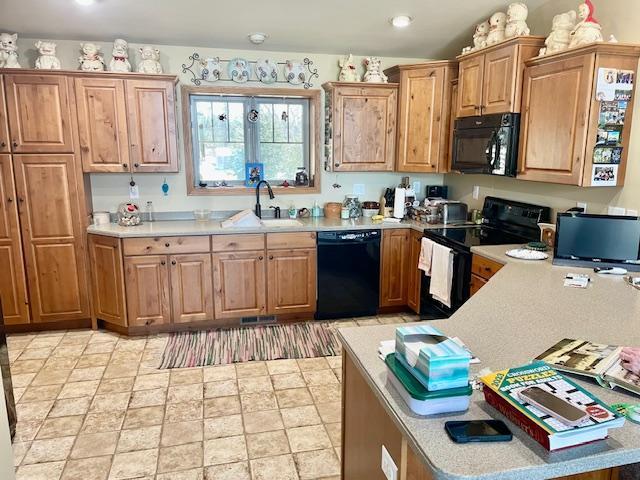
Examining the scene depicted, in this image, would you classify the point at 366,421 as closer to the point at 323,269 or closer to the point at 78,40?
the point at 323,269

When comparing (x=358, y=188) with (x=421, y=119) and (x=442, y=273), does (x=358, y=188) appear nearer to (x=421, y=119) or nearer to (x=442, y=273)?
(x=421, y=119)

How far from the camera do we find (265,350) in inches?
144

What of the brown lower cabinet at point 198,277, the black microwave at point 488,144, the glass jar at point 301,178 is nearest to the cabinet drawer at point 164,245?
the brown lower cabinet at point 198,277

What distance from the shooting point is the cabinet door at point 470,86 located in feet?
11.6

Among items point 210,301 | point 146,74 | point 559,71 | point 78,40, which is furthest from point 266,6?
point 210,301

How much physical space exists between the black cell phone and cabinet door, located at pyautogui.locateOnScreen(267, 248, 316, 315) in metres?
2.97

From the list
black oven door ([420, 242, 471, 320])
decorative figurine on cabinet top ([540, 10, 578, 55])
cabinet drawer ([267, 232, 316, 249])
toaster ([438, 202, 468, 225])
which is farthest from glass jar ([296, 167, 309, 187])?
decorative figurine on cabinet top ([540, 10, 578, 55])

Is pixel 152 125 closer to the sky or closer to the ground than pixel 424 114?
closer to the ground

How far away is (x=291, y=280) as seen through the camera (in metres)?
4.08

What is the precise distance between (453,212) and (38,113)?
Result: 3.59 m

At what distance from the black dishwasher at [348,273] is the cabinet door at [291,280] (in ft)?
0.27

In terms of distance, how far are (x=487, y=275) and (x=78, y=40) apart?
12.5ft

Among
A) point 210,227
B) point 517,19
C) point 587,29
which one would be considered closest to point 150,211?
point 210,227

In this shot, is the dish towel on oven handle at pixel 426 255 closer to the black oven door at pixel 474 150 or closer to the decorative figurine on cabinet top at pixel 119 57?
the black oven door at pixel 474 150
